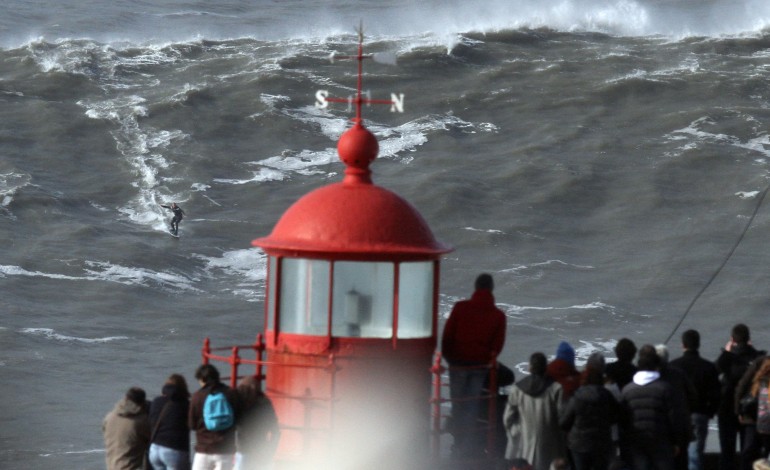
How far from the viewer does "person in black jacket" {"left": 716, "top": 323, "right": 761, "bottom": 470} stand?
10.2 m

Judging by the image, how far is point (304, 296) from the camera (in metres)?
8.37

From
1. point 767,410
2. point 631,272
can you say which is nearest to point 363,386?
point 767,410

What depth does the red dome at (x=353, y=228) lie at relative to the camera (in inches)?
324

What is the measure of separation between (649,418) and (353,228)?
2.24 metres

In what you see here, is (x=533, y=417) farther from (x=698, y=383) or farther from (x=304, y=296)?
(x=698, y=383)

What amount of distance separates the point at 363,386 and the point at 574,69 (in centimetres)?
4647

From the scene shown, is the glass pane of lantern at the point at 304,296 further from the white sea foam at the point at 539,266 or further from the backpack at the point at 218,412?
the white sea foam at the point at 539,266

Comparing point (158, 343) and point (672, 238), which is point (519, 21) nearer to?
point (672, 238)

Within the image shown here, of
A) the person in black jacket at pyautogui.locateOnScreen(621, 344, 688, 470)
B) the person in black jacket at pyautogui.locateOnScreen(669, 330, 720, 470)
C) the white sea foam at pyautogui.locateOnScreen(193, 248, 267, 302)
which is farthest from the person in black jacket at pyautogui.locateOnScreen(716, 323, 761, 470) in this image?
the white sea foam at pyautogui.locateOnScreen(193, 248, 267, 302)

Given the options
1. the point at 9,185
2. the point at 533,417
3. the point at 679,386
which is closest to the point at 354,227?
the point at 533,417

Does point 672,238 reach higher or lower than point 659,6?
lower

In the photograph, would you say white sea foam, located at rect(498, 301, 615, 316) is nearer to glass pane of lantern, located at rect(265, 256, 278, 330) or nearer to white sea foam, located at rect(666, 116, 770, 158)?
white sea foam, located at rect(666, 116, 770, 158)

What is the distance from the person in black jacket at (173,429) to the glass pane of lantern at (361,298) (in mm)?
1353

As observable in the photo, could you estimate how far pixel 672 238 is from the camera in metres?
37.8
